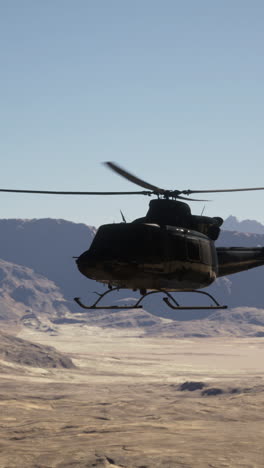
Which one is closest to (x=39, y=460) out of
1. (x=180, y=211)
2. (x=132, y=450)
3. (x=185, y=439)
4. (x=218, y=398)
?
(x=132, y=450)

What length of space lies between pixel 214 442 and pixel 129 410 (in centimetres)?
4839

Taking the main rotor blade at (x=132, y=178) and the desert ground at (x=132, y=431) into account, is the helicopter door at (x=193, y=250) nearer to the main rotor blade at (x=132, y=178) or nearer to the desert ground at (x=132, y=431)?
the main rotor blade at (x=132, y=178)

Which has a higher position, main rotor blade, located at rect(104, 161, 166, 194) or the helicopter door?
main rotor blade, located at rect(104, 161, 166, 194)

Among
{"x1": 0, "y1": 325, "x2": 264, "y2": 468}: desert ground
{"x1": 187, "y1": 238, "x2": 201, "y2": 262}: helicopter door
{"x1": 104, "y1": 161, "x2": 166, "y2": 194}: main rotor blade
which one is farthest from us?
{"x1": 0, "y1": 325, "x2": 264, "y2": 468}: desert ground

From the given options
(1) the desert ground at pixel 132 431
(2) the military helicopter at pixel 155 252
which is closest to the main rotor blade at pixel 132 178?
(2) the military helicopter at pixel 155 252

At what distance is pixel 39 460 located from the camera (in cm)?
12262

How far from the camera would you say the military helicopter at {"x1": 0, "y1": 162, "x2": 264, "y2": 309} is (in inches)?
875

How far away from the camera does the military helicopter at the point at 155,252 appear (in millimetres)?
22234

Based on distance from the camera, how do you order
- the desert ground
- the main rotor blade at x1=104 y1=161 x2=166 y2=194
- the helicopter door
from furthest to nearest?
the desert ground < the helicopter door < the main rotor blade at x1=104 y1=161 x2=166 y2=194

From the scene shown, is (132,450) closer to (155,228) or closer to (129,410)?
(129,410)

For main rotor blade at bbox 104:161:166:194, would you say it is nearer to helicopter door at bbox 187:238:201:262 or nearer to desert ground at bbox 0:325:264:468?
helicopter door at bbox 187:238:201:262

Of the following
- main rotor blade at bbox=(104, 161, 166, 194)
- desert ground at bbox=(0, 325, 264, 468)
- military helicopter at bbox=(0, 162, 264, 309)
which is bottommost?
desert ground at bbox=(0, 325, 264, 468)

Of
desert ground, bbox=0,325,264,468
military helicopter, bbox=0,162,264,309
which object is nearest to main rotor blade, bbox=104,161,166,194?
military helicopter, bbox=0,162,264,309

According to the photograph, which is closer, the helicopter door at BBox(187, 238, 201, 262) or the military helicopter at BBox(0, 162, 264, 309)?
the military helicopter at BBox(0, 162, 264, 309)
